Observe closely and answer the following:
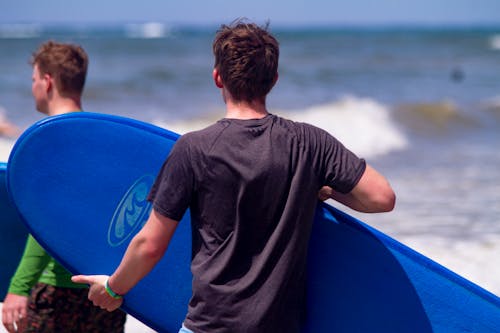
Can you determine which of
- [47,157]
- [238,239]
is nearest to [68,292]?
[47,157]

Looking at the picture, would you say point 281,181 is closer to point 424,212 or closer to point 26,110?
point 424,212

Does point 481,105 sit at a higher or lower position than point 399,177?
higher

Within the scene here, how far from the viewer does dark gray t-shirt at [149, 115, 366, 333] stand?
177cm

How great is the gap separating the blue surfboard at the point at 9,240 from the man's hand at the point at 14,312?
39cm

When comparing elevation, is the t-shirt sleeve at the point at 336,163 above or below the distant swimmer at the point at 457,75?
below

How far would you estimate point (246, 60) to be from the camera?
1.76m

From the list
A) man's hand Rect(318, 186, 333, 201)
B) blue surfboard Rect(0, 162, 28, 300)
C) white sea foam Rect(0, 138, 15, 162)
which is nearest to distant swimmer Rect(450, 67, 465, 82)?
white sea foam Rect(0, 138, 15, 162)

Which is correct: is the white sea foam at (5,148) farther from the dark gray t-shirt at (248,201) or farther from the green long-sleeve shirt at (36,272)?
the dark gray t-shirt at (248,201)


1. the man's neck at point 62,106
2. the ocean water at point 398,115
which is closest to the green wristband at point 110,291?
the man's neck at point 62,106

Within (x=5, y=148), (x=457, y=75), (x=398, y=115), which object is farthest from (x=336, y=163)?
(x=457, y=75)

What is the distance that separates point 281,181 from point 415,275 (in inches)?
26.2

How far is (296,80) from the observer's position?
17906 millimetres

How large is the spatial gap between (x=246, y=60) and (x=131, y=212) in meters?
0.72

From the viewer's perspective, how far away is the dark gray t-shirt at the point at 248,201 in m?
1.77
